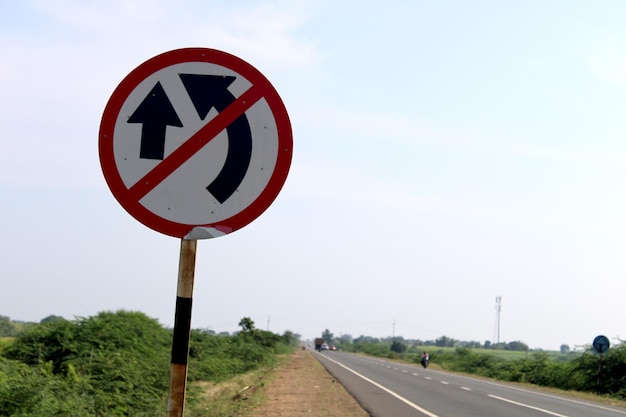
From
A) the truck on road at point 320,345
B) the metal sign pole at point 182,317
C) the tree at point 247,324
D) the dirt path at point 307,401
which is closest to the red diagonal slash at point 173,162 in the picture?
the metal sign pole at point 182,317

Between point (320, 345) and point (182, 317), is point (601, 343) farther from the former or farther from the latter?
point (320, 345)

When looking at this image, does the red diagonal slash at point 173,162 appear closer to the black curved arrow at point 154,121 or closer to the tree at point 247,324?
the black curved arrow at point 154,121

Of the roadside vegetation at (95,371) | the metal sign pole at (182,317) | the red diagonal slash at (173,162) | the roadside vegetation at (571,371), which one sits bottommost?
the roadside vegetation at (571,371)

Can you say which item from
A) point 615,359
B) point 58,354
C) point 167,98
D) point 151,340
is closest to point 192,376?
point 151,340

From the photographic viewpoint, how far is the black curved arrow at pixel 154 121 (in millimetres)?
2541

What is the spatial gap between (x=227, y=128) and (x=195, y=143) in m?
0.13

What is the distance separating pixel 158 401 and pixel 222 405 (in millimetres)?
2259

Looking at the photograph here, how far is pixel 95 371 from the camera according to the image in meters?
14.1

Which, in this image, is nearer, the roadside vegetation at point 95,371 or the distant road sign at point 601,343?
the roadside vegetation at point 95,371


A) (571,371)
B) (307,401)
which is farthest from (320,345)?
(307,401)

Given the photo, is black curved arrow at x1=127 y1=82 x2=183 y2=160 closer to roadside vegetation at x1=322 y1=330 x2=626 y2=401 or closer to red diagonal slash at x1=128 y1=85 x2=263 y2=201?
red diagonal slash at x1=128 y1=85 x2=263 y2=201

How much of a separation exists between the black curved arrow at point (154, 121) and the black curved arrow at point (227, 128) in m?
0.10

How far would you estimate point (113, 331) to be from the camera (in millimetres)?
18469

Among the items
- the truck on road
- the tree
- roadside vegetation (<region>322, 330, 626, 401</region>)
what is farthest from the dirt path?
the truck on road
